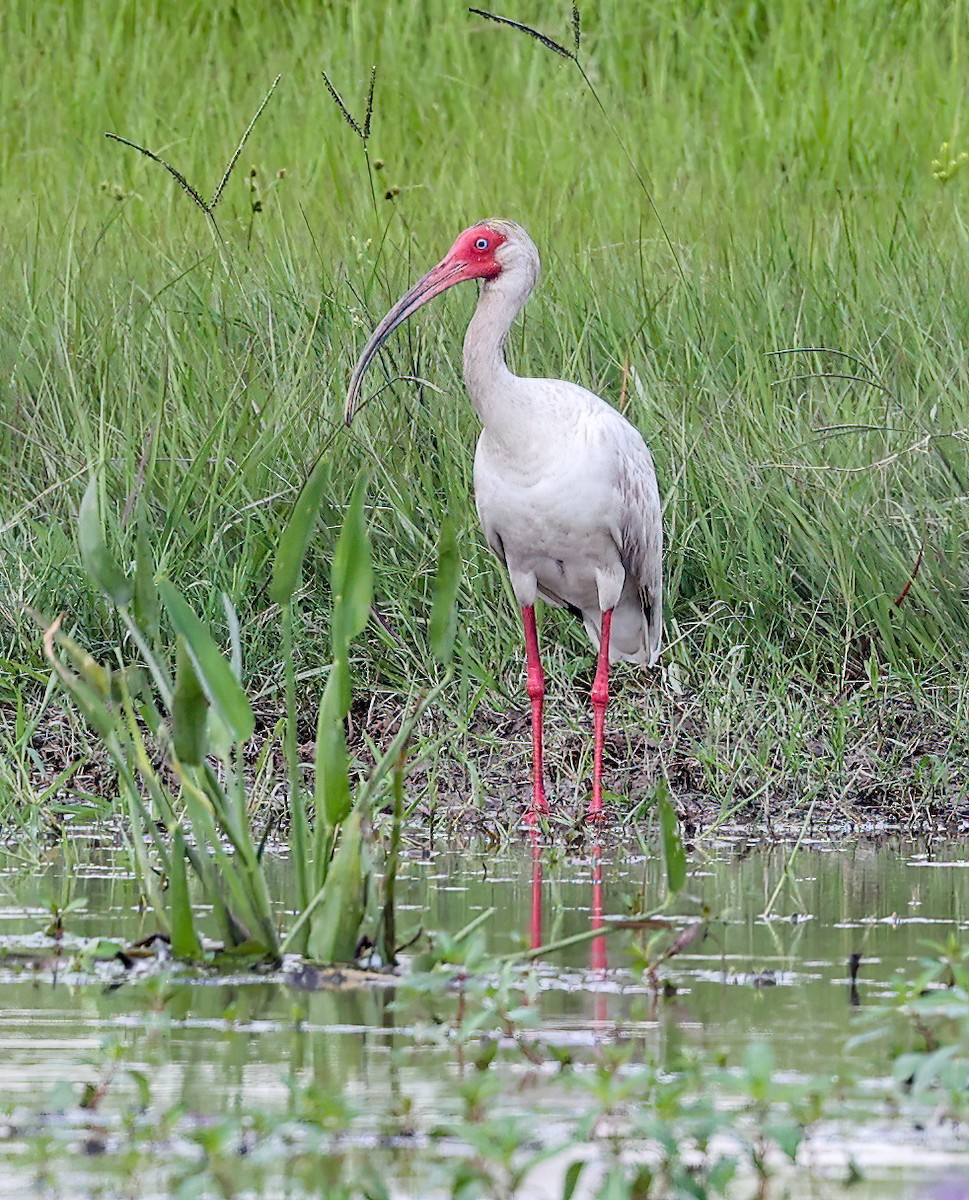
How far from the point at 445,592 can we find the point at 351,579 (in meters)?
0.19

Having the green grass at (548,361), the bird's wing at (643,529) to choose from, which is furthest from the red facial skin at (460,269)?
the bird's wing at (643,529)

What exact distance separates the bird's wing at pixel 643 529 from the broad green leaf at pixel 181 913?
2.94 m

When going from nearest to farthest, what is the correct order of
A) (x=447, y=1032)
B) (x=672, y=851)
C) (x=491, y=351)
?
(x=447, y=1032) < (x=672, y=851) < (x=491, y=351)

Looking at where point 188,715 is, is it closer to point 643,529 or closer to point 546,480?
point 546,480

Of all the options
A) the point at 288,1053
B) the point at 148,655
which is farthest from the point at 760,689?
the point at 288,1053

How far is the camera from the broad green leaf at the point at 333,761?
13.5 ft

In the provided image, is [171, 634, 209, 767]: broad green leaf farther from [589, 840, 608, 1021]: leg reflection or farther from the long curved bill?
the long curved bill

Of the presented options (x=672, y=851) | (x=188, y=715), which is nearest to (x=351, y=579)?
(x=188, y=715)

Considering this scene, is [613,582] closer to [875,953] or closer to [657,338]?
[657,338]

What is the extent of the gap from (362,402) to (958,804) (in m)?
2.32

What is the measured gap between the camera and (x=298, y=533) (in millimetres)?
4238

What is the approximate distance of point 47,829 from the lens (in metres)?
5.76

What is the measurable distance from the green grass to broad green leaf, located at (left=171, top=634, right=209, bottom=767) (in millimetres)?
1061

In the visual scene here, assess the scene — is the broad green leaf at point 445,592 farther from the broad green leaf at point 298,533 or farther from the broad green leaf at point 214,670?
the broad green leaf at point 214,670
